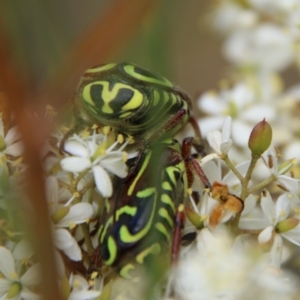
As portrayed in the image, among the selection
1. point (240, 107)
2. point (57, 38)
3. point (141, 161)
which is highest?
point (57, 38)

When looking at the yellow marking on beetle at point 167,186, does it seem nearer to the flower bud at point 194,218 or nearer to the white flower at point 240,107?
the flower bud at point 194,218

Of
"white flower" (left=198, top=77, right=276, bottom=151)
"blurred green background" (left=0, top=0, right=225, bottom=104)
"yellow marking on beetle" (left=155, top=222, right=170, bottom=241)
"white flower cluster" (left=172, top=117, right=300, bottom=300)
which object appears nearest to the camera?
"blurred green background" (left=0, top=0, right=225, bottom=104)

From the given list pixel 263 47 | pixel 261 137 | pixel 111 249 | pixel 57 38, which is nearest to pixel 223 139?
pixel 261 137

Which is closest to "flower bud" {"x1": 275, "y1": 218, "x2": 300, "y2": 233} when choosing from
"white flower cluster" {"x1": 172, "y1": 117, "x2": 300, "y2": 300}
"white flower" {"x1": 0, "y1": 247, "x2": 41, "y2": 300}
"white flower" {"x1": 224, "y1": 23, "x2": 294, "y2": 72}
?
"white flower cluster" {"x1": 172, "y1": 117, "x2": 300, "y2": 300}

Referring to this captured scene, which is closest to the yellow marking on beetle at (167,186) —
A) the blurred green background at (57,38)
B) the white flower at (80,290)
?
the white flower at (80,290)

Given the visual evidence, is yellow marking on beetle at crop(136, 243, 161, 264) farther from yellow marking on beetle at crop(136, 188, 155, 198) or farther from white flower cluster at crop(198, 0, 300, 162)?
white flower cluster at crop(198, 0, 300, 162)

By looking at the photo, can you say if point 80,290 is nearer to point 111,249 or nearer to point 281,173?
point 111,249
